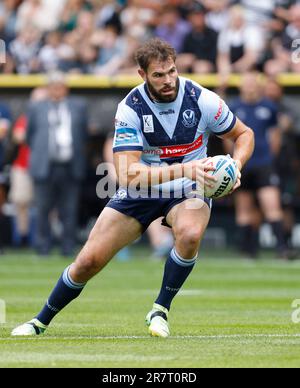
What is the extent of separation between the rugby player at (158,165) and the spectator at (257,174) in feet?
27.7

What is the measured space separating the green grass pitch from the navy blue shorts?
34.0 inches

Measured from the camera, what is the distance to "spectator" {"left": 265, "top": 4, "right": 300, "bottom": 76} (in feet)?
60.0

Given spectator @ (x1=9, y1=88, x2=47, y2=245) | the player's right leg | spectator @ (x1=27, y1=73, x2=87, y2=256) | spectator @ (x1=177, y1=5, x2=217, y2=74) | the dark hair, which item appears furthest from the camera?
spectator @ (x1=9, y1=88, x2=47, y2=245)

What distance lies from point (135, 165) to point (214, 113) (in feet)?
2.51

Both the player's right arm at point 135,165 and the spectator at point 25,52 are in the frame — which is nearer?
the player's right arm at point 135,165

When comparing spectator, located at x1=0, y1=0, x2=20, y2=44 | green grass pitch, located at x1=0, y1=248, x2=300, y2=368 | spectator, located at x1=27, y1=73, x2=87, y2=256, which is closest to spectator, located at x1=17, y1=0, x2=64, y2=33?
spectator, located at x1=0, y1=0, x2=20, y2=44

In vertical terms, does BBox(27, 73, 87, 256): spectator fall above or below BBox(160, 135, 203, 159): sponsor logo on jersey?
above

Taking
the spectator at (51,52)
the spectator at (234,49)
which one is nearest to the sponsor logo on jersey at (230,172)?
the spectator at (234,49)

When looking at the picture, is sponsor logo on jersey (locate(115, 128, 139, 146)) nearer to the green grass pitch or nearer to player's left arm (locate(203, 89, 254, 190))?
player's left arm (locate(203, 89, 254, 190))


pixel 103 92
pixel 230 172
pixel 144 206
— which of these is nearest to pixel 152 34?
pixel 103 92

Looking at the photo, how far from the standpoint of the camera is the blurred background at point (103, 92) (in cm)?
1767

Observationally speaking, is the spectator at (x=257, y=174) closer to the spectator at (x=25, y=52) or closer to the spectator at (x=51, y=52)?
the spectator at (x=51, y=52)

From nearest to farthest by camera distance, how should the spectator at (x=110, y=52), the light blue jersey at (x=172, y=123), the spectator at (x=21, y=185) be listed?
the light blue jersey at (x=172, y=123), the spectator at (x=110, y=52), the spectator at (x=21, y=185)
